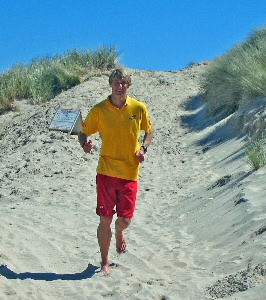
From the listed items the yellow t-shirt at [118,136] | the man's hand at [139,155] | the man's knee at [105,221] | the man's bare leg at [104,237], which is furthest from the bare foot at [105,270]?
the man's hand at [139,155]

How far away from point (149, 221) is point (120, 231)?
2567 mm

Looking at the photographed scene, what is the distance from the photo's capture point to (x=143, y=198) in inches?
434

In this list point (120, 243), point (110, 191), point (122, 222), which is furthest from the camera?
point (120, 243)

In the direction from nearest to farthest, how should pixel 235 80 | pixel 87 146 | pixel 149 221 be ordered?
1. pixel 87 146
2. pixel 149 221
3. pixel 235 80

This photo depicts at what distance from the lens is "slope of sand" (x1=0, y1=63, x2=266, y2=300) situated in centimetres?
613

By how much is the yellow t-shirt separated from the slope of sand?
91 cm

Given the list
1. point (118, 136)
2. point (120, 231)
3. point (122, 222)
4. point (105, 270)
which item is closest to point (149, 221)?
point (120, 231)

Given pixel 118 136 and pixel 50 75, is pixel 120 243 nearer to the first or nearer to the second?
pixel 118 136

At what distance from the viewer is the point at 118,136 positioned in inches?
257

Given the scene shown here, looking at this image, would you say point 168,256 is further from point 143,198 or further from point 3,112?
point 3,112

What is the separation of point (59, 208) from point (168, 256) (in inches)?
123

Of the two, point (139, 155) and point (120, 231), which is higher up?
point (139, 155)

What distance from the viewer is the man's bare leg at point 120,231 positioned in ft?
22.1

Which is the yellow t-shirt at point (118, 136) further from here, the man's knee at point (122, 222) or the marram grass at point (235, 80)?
the marram grass at point (235, 80)
